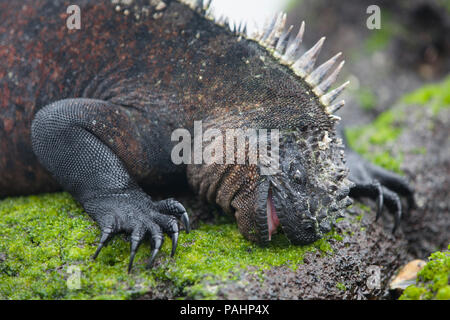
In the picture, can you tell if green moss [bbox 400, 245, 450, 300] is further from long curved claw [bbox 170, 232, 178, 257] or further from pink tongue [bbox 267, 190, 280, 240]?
long curved claw [bbox 170, 232, 178, 257]

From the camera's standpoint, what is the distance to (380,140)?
568cm

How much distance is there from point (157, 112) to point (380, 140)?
3.16 m

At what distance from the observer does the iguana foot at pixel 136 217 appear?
10.2 ft

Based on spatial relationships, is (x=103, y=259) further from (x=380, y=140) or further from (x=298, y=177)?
(x=380, y=140)

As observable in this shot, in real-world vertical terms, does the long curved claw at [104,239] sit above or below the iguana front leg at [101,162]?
below

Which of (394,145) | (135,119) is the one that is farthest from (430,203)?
(135,119)

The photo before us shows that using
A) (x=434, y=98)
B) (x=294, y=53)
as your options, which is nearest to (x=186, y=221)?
(x=294, y=53)

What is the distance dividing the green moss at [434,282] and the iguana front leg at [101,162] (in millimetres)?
1634

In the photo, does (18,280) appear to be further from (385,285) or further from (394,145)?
(394,145)

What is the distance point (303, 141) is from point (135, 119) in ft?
4.88

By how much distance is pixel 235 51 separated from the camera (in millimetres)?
3609

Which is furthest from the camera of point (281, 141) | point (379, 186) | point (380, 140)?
point (380, 140)

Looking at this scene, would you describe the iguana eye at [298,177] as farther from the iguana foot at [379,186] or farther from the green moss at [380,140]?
the green moss at [380,140]

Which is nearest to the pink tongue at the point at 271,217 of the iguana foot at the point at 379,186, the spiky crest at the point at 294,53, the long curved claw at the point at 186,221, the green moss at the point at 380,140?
the long curved claw at the point at 186,221
